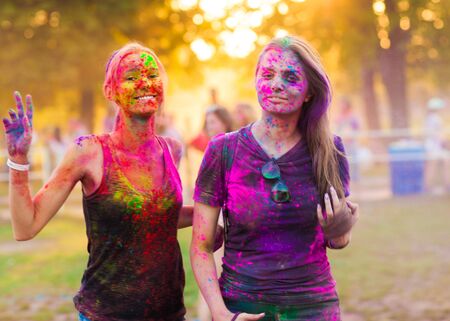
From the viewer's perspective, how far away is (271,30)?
2322cm

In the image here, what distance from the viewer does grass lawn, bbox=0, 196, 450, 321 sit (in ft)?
23.4

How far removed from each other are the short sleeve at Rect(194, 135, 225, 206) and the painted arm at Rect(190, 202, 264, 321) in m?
0.04

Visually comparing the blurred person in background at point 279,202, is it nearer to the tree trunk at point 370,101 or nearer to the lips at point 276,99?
the lips at point 276,99

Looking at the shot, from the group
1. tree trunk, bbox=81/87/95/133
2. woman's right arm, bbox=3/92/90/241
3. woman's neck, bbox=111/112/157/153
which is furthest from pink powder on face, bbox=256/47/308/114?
tree trunk, bbox=81/87/95/133

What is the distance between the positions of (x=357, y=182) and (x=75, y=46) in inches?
436

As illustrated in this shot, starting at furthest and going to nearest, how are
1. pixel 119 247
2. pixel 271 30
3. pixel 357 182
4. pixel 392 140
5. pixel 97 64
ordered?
pixel 97 64 → pixel 271 30 → pixel 392 140 → pixel 357 182 → pixel 119 247

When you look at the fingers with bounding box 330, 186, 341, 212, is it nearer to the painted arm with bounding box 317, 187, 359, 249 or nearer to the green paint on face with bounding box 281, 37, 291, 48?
the painted arm with bounding box 317, 187, 359, 249

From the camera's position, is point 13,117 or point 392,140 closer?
point 13,117

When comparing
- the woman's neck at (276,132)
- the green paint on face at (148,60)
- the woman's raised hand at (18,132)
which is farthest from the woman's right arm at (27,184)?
the woman's neck at (276,132)

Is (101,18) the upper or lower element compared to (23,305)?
upper

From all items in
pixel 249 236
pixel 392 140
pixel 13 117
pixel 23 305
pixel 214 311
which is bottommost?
pixel 392 140

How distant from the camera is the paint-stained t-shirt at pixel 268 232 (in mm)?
2770

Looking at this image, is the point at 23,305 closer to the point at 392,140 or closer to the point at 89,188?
the point at 89,188

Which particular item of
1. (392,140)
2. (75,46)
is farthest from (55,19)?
(392,140)
